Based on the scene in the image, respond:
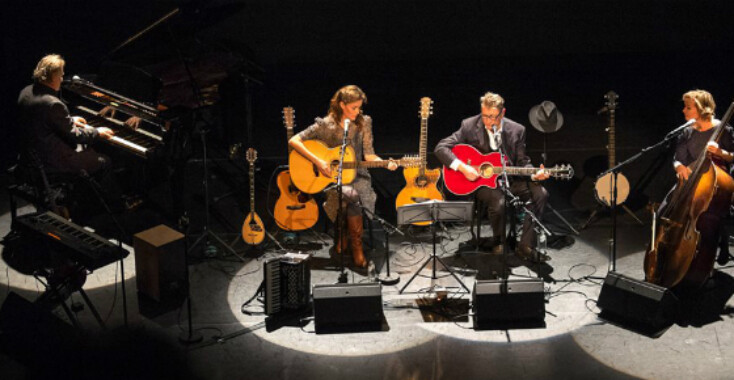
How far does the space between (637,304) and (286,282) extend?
259 centimetres

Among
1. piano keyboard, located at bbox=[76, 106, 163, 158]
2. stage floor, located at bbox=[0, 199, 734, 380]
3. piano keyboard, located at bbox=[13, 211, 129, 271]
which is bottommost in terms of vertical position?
stage floor, located at bbox=[0, 199, 734, 380]

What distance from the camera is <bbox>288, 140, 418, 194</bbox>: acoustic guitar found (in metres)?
6.78

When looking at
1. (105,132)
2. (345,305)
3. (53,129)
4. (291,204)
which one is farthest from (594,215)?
(53,129)

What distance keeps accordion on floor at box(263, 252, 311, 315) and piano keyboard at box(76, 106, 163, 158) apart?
2.11 metres

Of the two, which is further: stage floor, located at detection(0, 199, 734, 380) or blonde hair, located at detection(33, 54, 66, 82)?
blonde hair, located at detection(33, 54, 66, 82)

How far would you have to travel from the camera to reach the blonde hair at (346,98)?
662 cm

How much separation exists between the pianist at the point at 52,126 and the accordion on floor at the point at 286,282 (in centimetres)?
235

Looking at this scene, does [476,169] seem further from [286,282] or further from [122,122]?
[122,122]

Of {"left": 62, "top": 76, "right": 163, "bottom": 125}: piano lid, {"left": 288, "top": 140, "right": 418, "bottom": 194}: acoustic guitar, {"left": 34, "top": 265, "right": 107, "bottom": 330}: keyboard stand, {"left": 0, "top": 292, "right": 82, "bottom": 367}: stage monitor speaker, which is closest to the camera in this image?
{"left": 0, "top": 292, "right": 82, "bottom": 367}: stage monitor speaker

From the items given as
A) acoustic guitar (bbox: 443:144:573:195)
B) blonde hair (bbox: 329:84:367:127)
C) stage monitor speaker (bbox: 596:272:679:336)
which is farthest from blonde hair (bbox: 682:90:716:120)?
blonde hair (bbox: 329:84:367:127)

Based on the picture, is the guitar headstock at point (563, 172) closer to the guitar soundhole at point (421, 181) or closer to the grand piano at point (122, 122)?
the guitar soundhole at point (421, 181)

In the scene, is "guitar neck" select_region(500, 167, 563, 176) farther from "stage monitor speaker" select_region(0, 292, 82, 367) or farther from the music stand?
"stage monitor speaker" select_region(0, 292, 82, 367)

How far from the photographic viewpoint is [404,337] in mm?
5402

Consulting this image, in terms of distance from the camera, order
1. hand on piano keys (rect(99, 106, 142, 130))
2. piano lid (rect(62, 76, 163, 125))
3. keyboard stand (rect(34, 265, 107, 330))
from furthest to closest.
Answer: hand on piano keys (rect(99, 106, 142, 130)) < piano lid (rect(62, 76, 163, 125)) < keyboard stand (rect(34, 265, 107, 330))
